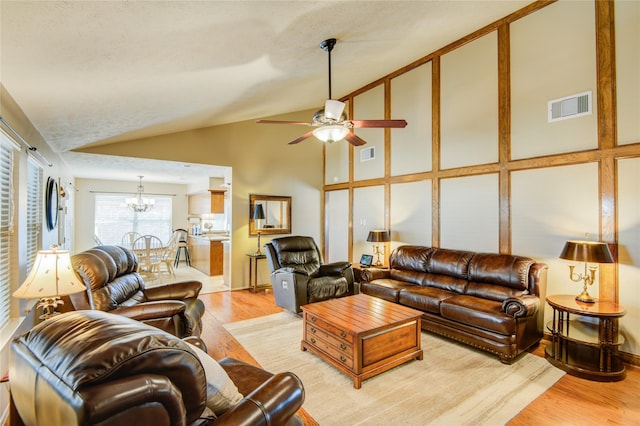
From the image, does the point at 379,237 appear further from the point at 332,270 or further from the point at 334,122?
the point at 334,122

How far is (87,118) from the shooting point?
125 inches

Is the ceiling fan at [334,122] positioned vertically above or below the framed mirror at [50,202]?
above

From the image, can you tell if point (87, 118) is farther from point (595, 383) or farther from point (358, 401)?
point (595, 383)

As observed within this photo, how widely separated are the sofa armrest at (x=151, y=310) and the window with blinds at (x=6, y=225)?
2.76 feet

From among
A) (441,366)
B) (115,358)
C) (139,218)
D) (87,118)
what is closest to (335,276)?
(441,366)

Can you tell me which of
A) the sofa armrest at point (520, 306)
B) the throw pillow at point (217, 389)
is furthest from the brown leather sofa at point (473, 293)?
the throw pillow at point (217, 389)

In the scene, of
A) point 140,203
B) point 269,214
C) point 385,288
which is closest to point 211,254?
point 269,214

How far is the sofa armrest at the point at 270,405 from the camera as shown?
1.13m

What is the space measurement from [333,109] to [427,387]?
258cm

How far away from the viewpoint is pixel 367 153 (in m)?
5.77

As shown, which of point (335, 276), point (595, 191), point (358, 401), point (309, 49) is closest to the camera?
point (358, 401)

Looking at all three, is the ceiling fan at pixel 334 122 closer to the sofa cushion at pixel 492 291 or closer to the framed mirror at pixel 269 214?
the sofa cushion at pixel 492 291

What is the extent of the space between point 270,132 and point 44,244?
385 centimetres

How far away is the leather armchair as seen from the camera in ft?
13.5
